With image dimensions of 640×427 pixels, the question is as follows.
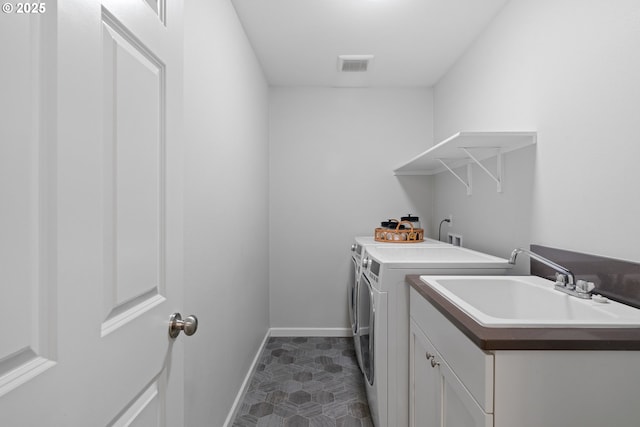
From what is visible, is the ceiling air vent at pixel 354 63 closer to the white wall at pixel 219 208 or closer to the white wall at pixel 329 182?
the white wall at pixel 329 182

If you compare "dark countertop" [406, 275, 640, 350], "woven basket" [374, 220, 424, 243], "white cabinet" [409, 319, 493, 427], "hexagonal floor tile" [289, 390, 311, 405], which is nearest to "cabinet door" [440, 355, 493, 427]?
"white cabinet" [409, 319, 493, 427]

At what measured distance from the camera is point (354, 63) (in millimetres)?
2641

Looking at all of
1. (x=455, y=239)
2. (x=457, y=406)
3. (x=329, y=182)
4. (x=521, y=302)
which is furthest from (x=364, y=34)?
(x=457, y=406)

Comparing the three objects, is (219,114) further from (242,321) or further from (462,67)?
(462,67)

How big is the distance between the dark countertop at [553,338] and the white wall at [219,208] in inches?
40.0

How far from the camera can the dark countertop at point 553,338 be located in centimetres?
80

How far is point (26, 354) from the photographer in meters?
0.41

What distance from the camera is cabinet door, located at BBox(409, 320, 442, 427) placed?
123 centimetres

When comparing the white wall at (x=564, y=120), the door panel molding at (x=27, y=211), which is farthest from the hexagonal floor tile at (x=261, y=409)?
the door panel molding at (x=27, y=211)

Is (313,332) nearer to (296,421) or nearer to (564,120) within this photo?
(296,421)

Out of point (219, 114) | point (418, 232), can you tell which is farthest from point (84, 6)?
point (418, 232)

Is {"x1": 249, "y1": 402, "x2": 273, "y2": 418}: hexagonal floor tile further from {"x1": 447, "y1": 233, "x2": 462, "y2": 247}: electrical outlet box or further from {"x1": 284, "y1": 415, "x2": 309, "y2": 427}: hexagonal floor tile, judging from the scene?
{"x1": 447, "y1": 233, "x2": 462, "y2": 247}: electrical outlet box

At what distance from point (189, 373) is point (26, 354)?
973 millimetres

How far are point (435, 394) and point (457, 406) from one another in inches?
→ 8.6
